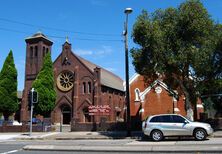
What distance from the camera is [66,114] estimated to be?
2338 inches

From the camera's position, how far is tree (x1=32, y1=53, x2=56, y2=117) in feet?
171

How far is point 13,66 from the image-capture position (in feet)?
173

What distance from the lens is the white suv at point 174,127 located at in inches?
833

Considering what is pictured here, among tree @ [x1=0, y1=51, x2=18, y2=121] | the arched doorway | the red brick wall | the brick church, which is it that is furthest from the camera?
the arched doorway

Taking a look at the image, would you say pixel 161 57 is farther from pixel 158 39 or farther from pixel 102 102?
pixel 102 102

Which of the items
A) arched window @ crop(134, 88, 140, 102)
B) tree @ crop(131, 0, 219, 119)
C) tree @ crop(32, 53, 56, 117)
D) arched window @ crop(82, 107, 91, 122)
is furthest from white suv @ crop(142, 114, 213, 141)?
arched window @ crop(82, 107, 91, 122)

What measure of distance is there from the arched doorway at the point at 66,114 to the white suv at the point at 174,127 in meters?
37.8

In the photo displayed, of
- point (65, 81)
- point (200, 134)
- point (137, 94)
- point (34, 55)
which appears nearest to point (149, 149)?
point (200, 134)

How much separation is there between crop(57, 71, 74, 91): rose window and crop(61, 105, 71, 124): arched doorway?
3.08 meters

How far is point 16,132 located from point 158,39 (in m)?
21.6

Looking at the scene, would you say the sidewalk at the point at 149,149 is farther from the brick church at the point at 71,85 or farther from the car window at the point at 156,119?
the brick church at the point at 71,85

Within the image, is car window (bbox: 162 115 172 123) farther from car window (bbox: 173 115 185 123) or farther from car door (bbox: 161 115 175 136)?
car window (bbox: 173 115 185 123)

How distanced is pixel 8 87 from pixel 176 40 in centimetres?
3399

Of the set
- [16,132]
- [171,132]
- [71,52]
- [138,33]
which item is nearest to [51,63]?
[71,52]
